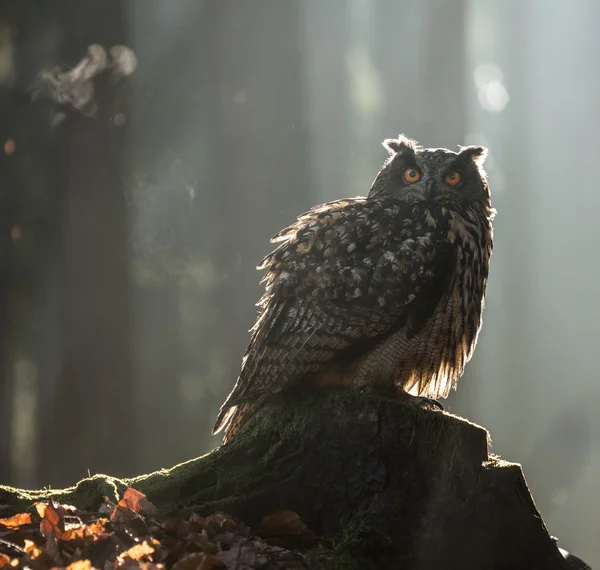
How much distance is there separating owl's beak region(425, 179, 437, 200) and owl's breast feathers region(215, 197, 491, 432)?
0.15m

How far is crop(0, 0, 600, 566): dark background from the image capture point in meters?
9.25

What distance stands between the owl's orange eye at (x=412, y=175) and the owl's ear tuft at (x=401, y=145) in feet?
0.54

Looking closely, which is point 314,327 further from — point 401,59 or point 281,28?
point 401,59

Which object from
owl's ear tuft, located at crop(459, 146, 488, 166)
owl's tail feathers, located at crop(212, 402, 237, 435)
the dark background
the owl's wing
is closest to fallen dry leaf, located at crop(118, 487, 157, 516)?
the owl's wing

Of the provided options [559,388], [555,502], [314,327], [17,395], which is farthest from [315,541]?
[559,388]

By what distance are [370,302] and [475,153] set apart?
1.48m

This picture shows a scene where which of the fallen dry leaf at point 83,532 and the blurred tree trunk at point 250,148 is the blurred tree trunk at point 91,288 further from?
the fallen dry leaf at point 83,532

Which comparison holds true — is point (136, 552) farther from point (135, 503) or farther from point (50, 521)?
point (135, 503)

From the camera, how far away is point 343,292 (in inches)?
131

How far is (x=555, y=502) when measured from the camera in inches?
934

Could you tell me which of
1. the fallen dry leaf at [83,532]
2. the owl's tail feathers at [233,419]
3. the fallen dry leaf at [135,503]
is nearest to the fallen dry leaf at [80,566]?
the fallen dry leaf at [83,532]

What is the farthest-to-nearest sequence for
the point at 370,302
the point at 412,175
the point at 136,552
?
1. the point at 412,175
2. the point at 370,302
3. the point at 136,552

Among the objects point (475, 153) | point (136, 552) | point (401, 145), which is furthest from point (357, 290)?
point (136, 552)

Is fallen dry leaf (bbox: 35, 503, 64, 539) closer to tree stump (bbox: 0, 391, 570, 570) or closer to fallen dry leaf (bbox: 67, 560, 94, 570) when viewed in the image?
fallen dry leaf (bbox: 67, 560, 94, 570)
